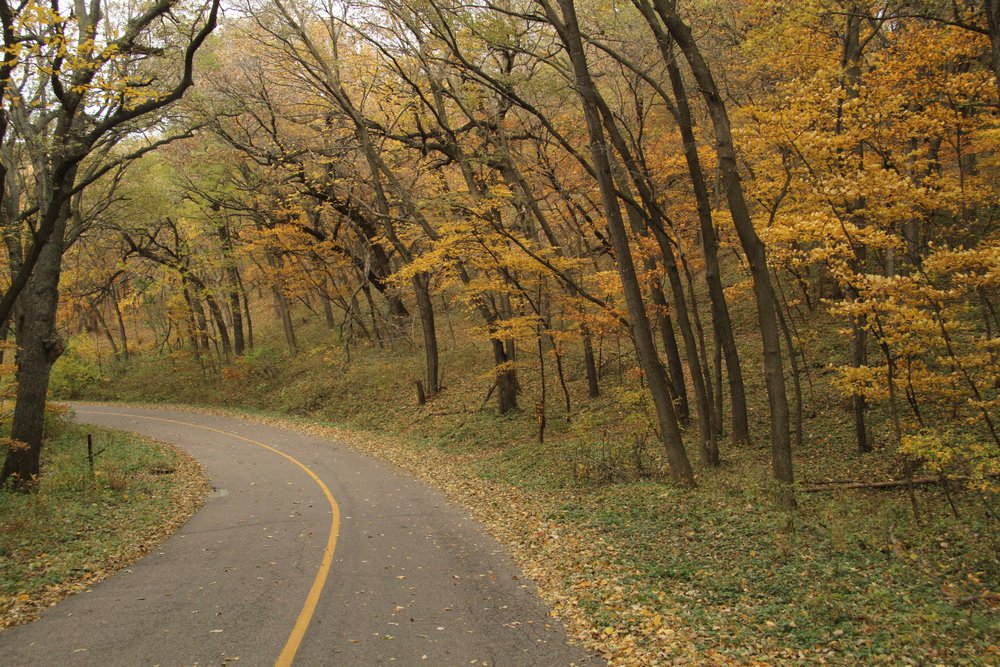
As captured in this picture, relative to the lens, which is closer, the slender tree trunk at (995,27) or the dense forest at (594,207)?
the slender tree trunk at (995,27)

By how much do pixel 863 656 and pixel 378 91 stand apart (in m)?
18.6

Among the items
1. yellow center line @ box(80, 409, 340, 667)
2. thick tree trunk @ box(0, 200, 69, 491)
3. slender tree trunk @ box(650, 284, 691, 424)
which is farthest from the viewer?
slender tree trunk @ box(650, 284, 691, 424)

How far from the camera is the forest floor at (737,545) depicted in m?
5.52

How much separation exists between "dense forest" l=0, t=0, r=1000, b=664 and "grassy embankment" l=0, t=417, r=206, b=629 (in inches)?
50.7

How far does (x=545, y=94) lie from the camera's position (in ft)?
51.1

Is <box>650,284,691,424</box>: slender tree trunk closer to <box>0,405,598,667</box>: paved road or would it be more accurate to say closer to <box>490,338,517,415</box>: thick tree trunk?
<box>490,338,517,415</box>: thick tree trunk

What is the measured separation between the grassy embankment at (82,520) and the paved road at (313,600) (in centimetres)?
36

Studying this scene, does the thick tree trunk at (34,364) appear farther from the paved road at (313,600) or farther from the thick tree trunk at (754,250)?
the thick tree trunk at (754,250)

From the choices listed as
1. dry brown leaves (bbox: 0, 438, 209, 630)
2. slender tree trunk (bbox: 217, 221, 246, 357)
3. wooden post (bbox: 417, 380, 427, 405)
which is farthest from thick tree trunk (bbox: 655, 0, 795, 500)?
slender tree trunk (bbox: 217, 221, 246, 357)

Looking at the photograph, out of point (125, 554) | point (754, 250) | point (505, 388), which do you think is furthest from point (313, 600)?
point (505, 388)

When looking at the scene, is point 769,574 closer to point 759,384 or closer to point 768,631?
point 768,631

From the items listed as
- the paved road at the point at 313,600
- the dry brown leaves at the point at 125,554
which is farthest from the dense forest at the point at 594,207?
the paved road at the point at 313,600

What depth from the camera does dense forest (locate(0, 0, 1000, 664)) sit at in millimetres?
9828

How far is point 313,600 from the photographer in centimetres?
677
